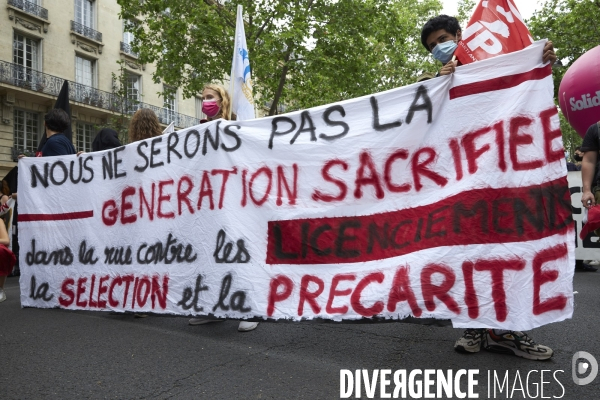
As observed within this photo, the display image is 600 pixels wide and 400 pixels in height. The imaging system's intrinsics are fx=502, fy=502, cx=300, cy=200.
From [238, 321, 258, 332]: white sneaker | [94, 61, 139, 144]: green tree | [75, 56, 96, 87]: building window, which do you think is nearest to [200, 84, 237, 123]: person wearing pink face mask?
[238, 321, 258, 332]: white sneaker

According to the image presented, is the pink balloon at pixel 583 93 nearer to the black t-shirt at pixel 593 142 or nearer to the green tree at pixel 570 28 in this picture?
the black t-shirt at pixel 593 142

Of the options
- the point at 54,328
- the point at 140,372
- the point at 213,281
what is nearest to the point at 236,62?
the point at 213,281

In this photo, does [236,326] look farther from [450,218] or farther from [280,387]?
[450,218]

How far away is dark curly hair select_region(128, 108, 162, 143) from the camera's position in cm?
463

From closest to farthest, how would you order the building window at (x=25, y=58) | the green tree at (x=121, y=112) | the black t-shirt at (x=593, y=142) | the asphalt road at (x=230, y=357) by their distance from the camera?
the asphalt road at (x=230, y=357)
the black t-shirt at (x=593, y=142)
the green tree at (x=121, y=112)
the building window at (x=25, y=58)

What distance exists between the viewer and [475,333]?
3021 millimetres

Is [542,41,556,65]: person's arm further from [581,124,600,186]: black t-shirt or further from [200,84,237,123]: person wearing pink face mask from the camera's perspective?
[200,84,237,123]: person wearing pink face mask

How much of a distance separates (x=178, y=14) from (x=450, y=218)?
14.9 metres

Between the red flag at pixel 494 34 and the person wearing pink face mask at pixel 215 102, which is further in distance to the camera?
the person wearing pink face mask at pixel 215 102

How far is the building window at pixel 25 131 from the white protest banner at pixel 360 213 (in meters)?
17.9

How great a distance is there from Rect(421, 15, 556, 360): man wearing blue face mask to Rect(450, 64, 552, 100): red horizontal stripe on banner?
8 centimetres

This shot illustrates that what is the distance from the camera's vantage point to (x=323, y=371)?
2.73 m

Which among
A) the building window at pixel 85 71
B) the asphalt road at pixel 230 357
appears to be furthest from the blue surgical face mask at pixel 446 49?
the building window at pixel 85 71

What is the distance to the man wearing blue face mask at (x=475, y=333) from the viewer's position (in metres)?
2.84
